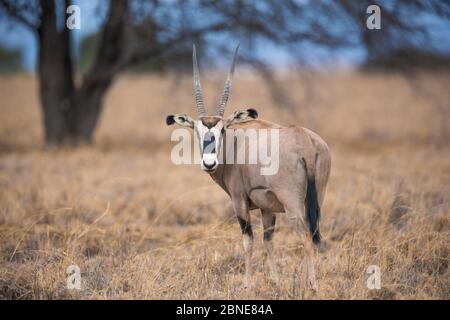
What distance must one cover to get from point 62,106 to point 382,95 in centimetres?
1798

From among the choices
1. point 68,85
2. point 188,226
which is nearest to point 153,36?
point 68,85

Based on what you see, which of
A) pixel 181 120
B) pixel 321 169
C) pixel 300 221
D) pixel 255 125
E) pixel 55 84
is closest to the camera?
pixel 300 221

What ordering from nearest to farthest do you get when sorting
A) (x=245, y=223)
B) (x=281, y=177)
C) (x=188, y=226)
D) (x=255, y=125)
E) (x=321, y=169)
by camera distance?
(x=281, y=177), (x=321, y=169), (x=245, y=223), (x=255, y=125), (x=188, y=226)

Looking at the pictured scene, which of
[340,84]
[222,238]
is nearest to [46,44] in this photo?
[222,238]

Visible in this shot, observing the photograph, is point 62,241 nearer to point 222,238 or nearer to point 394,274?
point 222,238

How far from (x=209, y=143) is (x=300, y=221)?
3.64 ft

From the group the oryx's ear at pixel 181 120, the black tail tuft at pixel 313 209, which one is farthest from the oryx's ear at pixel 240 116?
the black tail tuft at pixel 313 209

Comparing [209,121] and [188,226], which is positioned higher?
[209,121]

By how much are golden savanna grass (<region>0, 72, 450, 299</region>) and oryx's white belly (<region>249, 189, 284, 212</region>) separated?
615 millimetres

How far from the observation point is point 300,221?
15.9 ft

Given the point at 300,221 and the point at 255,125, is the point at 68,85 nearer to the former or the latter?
the point at 255,125

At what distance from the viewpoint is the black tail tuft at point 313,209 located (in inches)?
191

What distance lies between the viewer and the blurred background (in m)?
5.25

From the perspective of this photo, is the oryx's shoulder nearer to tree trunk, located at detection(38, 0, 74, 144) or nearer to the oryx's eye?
the oryx's eye
